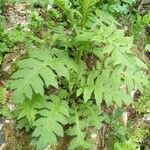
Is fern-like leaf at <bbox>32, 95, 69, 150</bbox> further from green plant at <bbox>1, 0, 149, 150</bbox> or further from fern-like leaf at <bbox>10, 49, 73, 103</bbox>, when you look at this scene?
fern-like leaf at <bbox>10, 49, 73, 103</bbox>

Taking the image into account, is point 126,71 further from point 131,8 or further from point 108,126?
point 131,8

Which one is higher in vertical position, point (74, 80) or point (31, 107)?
point (74, 80)

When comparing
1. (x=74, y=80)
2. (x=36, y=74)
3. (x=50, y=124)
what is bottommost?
(x=50, y=124)

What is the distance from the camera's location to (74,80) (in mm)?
4402

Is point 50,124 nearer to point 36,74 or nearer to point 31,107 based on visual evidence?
point 31,107

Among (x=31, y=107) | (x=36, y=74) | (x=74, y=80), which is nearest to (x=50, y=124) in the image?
(x=31, y=107)

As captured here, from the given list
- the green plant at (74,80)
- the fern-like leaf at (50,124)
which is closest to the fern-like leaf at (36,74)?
the green plant at (74,80)

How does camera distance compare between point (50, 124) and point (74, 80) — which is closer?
point (50, 124)

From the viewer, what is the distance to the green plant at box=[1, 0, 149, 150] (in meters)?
3.91

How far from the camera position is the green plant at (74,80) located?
3912mm

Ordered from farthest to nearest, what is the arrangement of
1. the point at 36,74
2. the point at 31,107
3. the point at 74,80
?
the point at 74,80, the point at 31,107, the point at 36,74

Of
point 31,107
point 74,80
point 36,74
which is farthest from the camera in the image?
point 74,80

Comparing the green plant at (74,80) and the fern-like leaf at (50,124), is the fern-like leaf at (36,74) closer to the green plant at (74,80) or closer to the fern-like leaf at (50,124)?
the green plant at (74,80)

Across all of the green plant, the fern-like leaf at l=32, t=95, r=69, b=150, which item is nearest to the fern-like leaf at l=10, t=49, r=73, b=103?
the green plant
